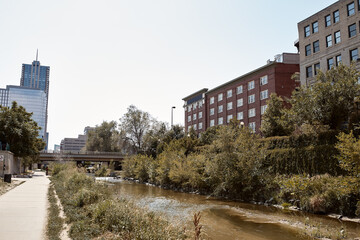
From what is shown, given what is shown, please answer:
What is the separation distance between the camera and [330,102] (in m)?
23.4

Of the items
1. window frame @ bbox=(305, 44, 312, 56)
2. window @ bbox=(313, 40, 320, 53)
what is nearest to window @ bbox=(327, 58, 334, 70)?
window @ bbox=(313, 40, 320, 53)

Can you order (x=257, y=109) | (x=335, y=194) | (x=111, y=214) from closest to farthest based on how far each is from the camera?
(x=111, y=214), (x=335, y=194), (x=257, y=109)

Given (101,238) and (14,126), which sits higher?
(14,126)

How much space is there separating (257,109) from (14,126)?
40.2 metres

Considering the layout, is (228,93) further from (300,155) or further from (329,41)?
(300,155)

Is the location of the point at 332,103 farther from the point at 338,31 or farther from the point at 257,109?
the point at 257,109

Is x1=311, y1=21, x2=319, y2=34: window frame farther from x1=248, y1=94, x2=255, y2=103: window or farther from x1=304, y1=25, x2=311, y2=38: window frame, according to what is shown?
x1=248, y1=94, x2=255, y2=103: window

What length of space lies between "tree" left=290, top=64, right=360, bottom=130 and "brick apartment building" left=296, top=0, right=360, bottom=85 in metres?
11.6

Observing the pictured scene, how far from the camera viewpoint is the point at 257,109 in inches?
2125

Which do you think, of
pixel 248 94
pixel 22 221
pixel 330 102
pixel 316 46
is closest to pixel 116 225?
pixel 22 221

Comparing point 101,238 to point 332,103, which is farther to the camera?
point 332,103

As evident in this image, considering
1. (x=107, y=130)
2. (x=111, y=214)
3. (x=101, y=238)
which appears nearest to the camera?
(x=101, y=238)

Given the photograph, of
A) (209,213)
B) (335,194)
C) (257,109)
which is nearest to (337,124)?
(335,194)

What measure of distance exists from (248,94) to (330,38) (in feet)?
68.8
